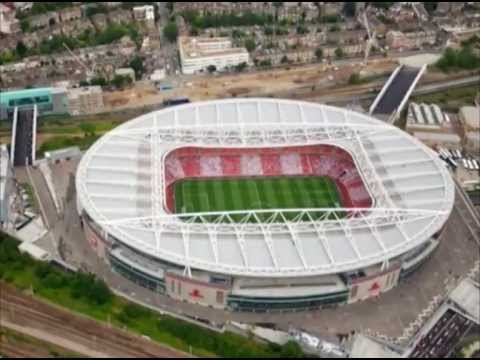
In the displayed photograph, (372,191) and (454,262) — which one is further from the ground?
(372,191)

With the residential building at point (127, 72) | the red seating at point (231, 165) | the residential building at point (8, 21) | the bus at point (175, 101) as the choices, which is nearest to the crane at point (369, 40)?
the bus at point (175, 101)

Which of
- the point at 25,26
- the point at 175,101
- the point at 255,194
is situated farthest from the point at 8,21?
the point at 255,194

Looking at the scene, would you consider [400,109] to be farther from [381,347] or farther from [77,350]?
[77,350]

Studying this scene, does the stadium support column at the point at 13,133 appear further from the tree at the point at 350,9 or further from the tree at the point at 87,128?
the tree at the point at 350,9

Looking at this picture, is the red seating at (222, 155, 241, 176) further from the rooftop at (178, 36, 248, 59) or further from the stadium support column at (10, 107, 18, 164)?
the rooftop at (178, 36, 248, 59)

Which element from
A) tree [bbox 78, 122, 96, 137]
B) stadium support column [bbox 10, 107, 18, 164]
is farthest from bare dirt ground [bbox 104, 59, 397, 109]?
stadium support column [bbox 10, 107, 18, 164]

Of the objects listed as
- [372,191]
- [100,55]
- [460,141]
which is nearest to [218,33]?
[100,55]
